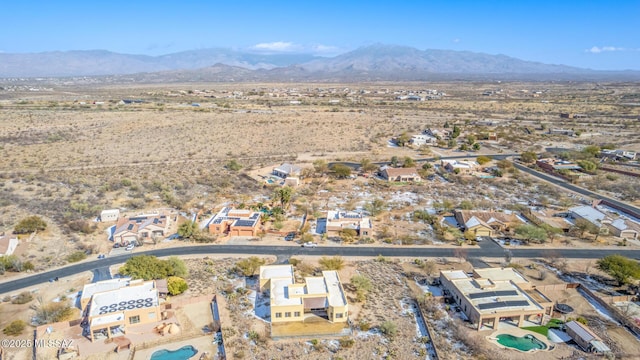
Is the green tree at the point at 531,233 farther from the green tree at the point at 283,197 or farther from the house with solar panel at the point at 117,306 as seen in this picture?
the house with solar panel at the point at 117,306

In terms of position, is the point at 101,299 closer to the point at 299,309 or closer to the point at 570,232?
the point at 299,309

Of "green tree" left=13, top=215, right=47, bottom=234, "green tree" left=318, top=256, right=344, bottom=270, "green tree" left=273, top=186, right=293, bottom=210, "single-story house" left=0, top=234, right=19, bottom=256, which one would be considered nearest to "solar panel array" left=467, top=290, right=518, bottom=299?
"green tree" left=318, top=256, right=344, bottom=270

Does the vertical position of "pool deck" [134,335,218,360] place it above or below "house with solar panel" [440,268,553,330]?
below

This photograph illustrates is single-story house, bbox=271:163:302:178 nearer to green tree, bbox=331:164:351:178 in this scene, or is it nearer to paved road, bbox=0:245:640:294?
green tree, bbox=331:164:351:178

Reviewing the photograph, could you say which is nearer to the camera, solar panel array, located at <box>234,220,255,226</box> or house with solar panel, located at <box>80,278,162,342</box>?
house with solar panel, located at <box>80,278,162,342</box>

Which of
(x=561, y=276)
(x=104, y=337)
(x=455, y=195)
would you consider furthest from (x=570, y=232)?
(x=104, y=337)

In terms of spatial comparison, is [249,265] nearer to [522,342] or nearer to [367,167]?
[522,342]
